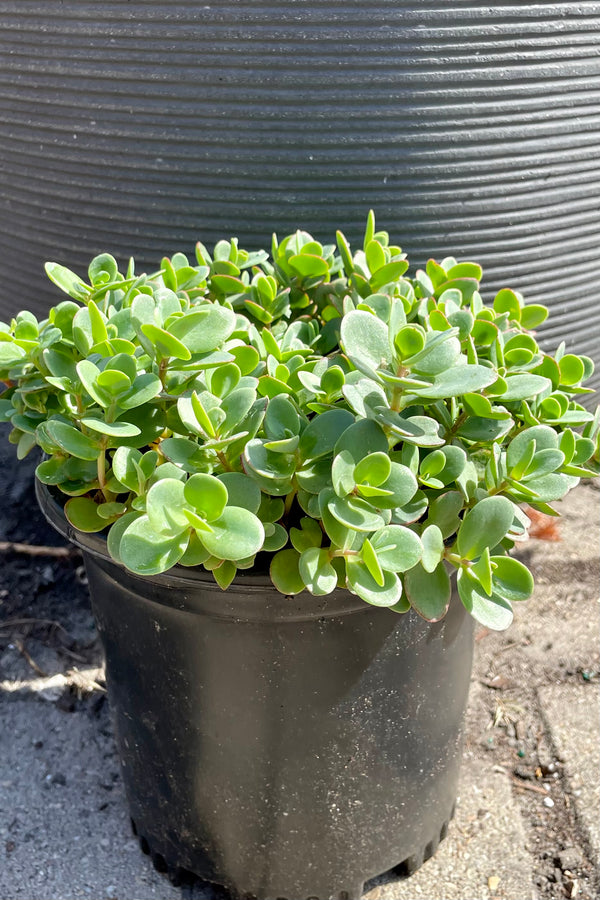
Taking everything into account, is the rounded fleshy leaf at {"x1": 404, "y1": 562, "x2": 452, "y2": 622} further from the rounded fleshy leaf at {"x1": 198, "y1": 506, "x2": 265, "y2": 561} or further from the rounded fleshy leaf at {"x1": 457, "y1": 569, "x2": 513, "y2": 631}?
the rounded fleshy leaf at {"x1": 198, "y1": 506, "x2": 265, "y2": 561}

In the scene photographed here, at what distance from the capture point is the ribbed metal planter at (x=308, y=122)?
136cm

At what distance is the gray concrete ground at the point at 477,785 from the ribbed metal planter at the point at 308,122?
2.56ft

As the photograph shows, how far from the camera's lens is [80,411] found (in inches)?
31.8

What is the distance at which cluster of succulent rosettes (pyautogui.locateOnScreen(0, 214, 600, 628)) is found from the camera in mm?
718

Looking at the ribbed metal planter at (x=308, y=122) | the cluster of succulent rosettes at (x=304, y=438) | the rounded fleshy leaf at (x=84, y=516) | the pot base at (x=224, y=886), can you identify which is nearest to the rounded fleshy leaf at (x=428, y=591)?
the cluster of succulent rosettes at (x=304, y=438)

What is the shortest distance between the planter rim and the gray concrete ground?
0.59 m

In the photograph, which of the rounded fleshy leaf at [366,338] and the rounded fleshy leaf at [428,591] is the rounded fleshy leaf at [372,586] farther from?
the rounded fleshy leaf at [366,338]

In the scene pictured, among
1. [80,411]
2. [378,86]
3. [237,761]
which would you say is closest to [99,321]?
[80,411]

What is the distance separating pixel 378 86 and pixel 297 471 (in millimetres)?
907

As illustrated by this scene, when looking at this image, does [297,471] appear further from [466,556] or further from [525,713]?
[525,713]

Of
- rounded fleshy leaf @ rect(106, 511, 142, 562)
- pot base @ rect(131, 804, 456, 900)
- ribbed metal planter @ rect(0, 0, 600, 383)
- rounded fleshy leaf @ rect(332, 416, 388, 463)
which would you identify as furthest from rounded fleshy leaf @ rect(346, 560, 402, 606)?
ribbed metal planter @ rect(0, 0, 600, 383)

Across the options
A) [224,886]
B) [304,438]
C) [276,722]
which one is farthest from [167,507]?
[224,886]

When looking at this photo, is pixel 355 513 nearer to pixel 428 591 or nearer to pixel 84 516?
pixel 428 591

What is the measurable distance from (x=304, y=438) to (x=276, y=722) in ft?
1.27
